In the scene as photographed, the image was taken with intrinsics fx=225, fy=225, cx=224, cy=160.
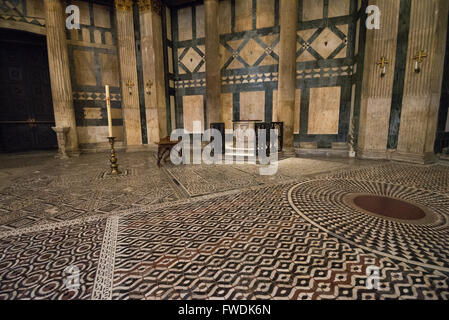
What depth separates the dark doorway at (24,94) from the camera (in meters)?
8.68

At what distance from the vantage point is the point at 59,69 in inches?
298

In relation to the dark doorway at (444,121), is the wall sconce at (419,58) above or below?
above

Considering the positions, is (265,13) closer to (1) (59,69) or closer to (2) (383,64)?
(2) (383,64)

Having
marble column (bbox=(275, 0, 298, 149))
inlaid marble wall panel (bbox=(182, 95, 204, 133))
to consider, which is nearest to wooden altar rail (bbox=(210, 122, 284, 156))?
marble column (bbox=(275, 0, 298, 149))

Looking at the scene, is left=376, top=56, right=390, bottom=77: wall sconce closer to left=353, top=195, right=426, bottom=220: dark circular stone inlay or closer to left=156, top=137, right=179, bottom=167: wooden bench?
left=353, top=195, right=426, bottom=220: dark circular stone inlay

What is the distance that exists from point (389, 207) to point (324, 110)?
A: 18.2ft

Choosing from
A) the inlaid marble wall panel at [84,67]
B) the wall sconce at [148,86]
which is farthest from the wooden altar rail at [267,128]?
the inlaid marble wall panel at [84,67]

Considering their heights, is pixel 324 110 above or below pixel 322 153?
above

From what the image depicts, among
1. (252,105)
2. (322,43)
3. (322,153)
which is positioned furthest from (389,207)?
(322,43)

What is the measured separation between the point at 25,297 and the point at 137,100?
26.7ft

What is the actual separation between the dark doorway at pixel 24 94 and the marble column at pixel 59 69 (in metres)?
1.67

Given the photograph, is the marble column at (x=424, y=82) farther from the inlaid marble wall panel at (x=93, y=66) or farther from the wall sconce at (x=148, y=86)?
the inlaid marble wall panel at (x=93, y=66)
